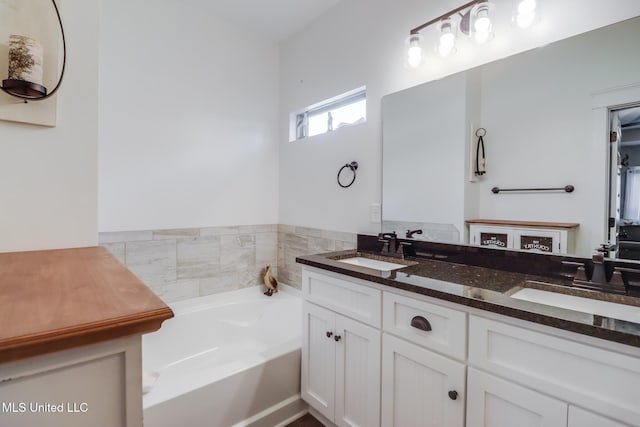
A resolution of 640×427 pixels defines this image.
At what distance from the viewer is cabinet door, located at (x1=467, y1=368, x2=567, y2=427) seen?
0.86m

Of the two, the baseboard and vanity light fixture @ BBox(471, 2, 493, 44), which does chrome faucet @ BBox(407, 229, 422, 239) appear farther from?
the baseboard

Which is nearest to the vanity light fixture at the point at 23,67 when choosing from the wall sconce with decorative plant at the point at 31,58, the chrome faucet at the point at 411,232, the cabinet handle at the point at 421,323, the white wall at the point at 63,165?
the wall sconce with decorative plant at the point at 31,58

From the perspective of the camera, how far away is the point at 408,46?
1.79 m

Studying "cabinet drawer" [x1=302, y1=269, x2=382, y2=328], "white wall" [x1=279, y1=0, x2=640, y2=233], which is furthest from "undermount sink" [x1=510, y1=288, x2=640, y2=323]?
"white wall" [x1=279, y1=0, x2=640, y2=233]

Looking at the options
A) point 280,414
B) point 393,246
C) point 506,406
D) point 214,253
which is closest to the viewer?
point 506,406

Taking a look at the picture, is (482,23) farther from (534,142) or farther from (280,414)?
(280,414)

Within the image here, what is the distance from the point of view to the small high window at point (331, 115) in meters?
2.26

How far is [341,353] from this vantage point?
1.49 meters

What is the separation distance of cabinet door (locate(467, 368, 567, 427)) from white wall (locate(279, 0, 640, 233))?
1164 millimetres

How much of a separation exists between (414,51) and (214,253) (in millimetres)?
1997

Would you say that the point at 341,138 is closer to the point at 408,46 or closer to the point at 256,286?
the point at 408,46

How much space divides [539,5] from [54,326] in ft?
6.57

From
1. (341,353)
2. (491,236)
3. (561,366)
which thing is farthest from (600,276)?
(341,353)

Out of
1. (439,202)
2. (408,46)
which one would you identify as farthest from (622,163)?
(408,46)
